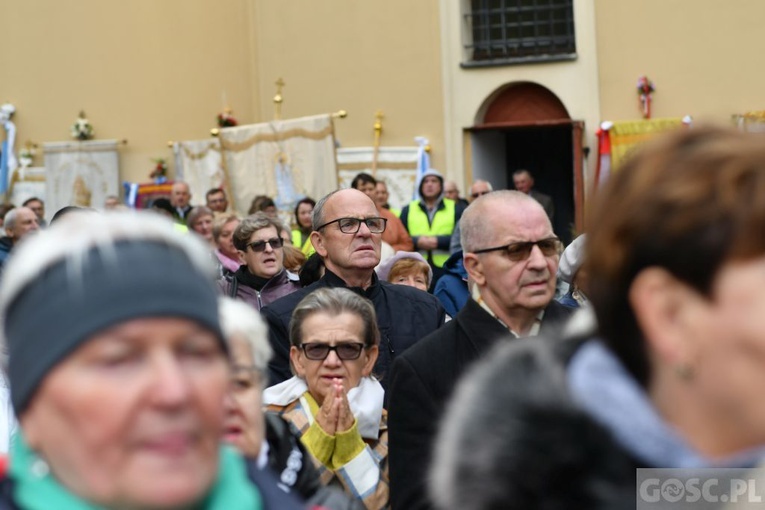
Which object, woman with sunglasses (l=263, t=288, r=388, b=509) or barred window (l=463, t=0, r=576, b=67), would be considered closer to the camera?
woman with sunglasses (l=263, t=288, r=388, b=509)

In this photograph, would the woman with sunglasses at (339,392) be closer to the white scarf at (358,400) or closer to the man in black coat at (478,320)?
the white scarf at (358,400)

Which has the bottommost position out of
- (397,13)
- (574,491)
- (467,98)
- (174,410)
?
(574,491)

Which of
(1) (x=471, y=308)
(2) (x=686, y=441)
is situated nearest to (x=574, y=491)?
(2) (x=686, y=441)

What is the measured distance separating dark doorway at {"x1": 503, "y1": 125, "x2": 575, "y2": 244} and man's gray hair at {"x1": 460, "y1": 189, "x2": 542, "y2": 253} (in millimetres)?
15311

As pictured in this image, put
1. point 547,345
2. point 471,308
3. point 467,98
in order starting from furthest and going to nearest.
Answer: point 467,98 → point 471,308 → point 547,345

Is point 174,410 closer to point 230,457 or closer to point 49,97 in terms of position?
point 230,457

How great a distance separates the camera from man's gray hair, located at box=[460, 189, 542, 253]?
4.85 meters

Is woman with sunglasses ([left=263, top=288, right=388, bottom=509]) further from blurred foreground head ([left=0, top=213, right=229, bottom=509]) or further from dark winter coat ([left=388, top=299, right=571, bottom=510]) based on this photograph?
blurred foreground head ([left=0, top=213, right=229, bottom=509])

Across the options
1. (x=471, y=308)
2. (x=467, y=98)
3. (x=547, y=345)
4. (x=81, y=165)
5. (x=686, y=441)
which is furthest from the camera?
(x=81, y=165)

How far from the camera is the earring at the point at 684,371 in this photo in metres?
1.92

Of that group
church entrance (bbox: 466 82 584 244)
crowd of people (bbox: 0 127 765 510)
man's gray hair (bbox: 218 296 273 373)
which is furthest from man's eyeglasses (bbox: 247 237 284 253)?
church entrance (bbox: 466 82 584 244)

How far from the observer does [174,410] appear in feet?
6.62

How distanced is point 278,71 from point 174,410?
19.4 m

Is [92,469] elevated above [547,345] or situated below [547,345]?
below
